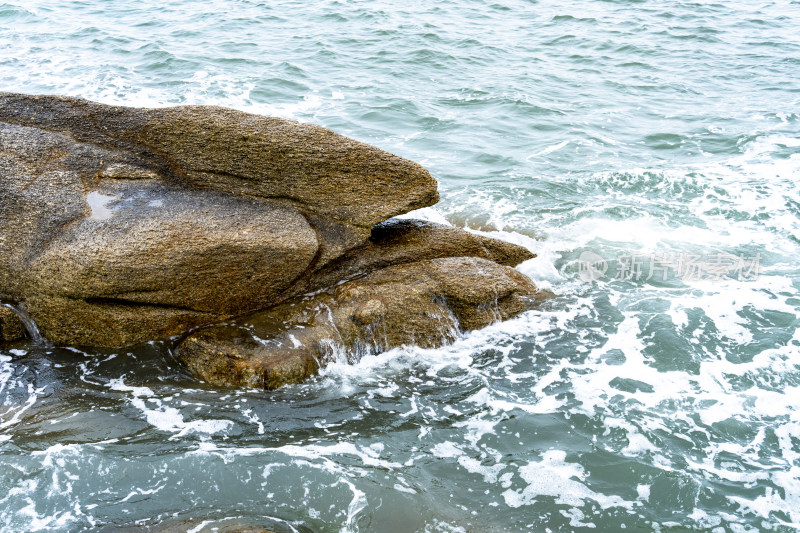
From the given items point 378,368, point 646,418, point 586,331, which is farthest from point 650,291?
point 378,368

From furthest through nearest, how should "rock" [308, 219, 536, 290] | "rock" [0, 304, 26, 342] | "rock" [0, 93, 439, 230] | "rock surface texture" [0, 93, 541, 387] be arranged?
"rock" [308, 219, 536, 290]
"rock" [0, 93, 439, 230]
"rock" [0, 304, 26, 342]
"rock surface texture" [0, 93, 541, 387]

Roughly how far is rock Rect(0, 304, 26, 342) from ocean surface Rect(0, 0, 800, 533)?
0.44 ft

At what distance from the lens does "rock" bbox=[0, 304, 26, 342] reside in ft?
23.9

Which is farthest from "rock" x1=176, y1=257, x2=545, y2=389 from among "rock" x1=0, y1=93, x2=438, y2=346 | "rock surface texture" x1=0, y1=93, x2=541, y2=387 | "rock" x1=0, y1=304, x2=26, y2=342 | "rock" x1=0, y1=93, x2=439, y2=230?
"rock" x1=0, y1=304, x2=26, y2=342

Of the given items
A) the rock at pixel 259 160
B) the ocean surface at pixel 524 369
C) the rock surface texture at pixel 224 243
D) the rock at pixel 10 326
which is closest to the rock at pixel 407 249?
the rock surface texture at pixel 224 243

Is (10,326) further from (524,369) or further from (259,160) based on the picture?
(524,369)

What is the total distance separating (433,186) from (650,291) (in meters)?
3.33

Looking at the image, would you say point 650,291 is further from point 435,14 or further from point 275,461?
point 435,14

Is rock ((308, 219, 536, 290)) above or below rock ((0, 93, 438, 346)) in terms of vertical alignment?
below

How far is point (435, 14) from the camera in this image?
22.1 metres

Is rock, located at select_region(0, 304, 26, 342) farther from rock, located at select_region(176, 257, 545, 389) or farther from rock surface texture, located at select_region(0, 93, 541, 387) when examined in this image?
rock, located at select_region(176, 257, 545, 389)

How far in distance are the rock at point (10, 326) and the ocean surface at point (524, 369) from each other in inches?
5.3

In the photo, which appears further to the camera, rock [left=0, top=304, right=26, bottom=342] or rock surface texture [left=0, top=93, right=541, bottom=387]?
rock [left=0, top=304, right=26, bottom=342]

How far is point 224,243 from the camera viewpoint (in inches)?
289
